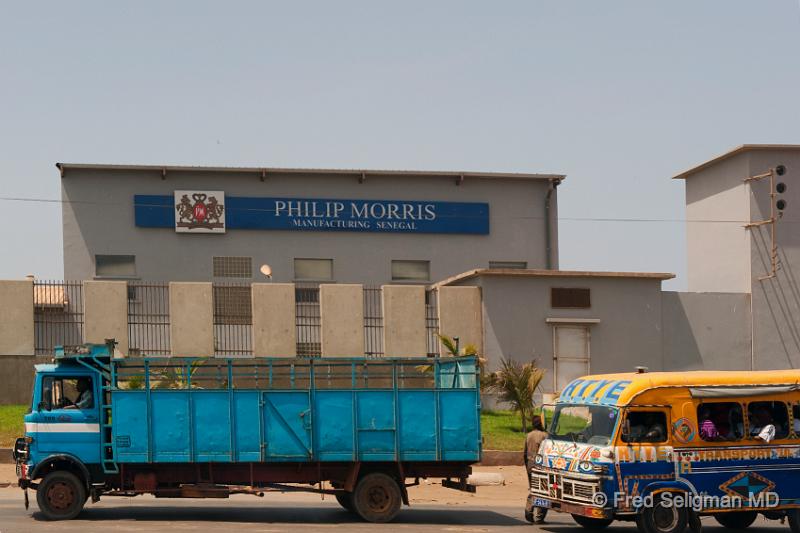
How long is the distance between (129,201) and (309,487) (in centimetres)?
2695

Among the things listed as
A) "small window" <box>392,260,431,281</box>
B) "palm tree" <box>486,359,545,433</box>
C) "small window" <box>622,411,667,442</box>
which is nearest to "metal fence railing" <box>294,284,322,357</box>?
"palm tree" <box>486,359,545,433</box>

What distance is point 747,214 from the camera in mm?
40594

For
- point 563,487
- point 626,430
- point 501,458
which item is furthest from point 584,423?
point 501,458

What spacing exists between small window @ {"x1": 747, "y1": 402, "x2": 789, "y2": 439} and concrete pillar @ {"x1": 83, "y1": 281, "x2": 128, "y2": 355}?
22006 mm

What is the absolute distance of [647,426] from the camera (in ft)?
57.5

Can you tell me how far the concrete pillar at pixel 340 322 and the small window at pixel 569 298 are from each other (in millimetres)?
6145

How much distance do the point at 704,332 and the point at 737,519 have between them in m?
18.6

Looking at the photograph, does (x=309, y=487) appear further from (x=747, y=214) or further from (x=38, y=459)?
(x=747, y=214)

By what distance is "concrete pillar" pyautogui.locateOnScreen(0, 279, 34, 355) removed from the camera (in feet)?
112

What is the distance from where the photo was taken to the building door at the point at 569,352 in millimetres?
35812

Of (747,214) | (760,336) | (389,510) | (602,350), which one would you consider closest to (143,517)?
(389,510)

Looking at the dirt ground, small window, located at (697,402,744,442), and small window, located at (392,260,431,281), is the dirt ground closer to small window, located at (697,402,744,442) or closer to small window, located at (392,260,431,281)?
small window, located at (697,402,744,442)

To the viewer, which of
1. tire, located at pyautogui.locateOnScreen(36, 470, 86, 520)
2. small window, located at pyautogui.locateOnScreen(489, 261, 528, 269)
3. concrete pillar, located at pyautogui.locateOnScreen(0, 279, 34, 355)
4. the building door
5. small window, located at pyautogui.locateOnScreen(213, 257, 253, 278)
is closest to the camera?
tire, located at pyautogui.locateOnScreen(36, 470, 86, 520)

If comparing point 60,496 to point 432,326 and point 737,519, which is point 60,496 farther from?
point 432,326
